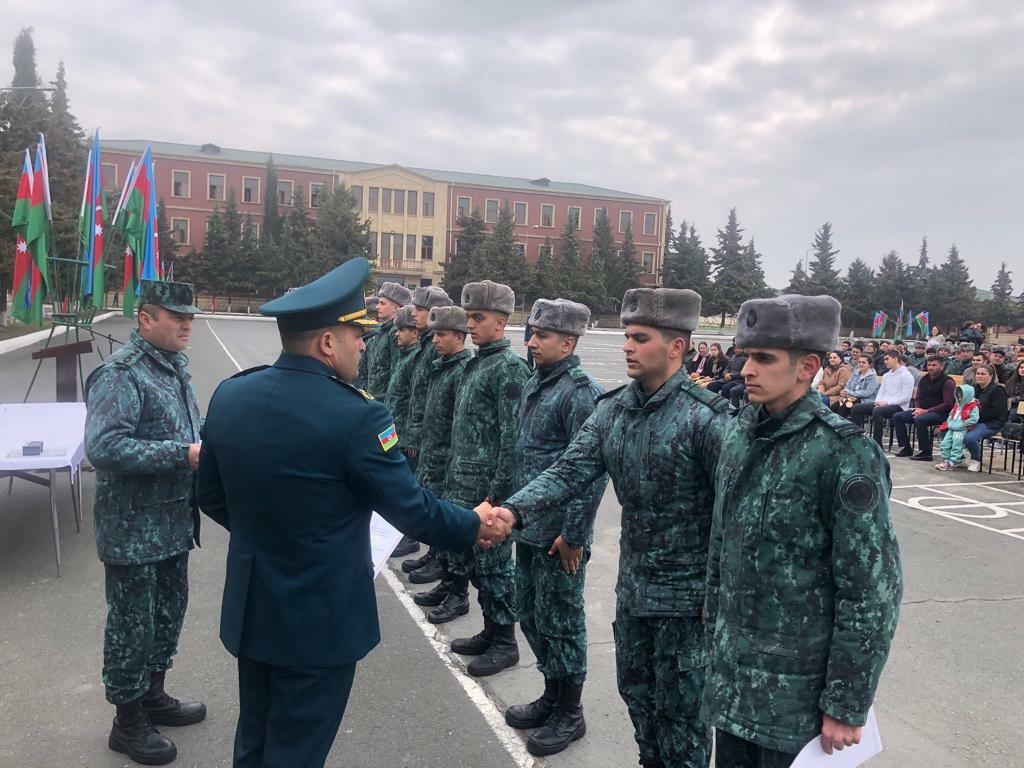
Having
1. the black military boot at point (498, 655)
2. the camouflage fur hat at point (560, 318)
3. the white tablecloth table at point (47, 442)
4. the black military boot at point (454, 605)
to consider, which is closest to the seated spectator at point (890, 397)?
the black military boot at point (454, 605)

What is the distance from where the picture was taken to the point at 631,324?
2965 millimetres

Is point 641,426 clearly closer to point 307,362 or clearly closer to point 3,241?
point 307,362

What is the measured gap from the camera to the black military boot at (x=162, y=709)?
3.42m

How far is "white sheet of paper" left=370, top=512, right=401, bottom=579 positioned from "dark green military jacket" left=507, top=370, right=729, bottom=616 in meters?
1.07

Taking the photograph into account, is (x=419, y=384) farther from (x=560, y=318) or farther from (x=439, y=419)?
(x=560, y=318)

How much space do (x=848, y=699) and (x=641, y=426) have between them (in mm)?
1188

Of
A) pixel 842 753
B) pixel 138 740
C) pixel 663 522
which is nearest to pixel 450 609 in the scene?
pixel 138 740

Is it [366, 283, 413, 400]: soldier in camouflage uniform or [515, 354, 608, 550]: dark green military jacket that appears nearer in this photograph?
[515, 354, 608, 550]: dark green military jacket

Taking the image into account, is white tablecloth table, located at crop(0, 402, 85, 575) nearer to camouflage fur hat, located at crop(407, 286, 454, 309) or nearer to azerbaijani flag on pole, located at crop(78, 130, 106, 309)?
camouflage fur hat, located at crop(407, 286, 454, 309)

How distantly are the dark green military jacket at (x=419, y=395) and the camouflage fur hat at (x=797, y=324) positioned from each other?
402 cm

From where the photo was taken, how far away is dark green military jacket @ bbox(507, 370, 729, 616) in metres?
2.70

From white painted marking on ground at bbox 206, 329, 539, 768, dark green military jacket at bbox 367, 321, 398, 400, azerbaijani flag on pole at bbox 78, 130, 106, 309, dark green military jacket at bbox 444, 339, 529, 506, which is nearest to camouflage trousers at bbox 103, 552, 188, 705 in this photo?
white painted marking on ground at bbox 206, 329, 539, 768

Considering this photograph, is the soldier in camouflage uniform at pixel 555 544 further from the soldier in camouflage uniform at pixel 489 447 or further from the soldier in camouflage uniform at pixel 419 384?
the soldier in camouflage uniform at pixel 419 384

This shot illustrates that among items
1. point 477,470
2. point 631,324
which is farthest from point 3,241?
point 631,324
